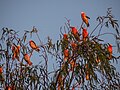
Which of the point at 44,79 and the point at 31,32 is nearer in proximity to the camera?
the point at 44,79

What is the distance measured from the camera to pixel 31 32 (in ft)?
5.01

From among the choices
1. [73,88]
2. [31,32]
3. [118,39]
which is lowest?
[73,88]

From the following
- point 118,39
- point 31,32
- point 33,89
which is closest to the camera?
point 118,39

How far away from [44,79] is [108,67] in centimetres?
46

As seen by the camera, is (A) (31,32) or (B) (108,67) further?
(A) (31,32)

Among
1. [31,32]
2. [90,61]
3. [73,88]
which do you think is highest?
[31,32]

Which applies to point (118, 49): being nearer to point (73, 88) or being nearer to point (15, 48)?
point (73, 88)

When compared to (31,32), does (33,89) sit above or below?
below

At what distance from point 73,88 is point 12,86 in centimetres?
40

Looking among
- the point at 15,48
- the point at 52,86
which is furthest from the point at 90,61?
the point at 15,48

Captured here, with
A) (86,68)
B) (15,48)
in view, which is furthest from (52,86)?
(15,48)

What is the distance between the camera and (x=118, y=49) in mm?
1177

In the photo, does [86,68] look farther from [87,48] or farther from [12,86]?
[12,86]

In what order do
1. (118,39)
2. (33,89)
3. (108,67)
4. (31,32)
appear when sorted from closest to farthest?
(108,67), (118,39), (33,89), (31,32)
